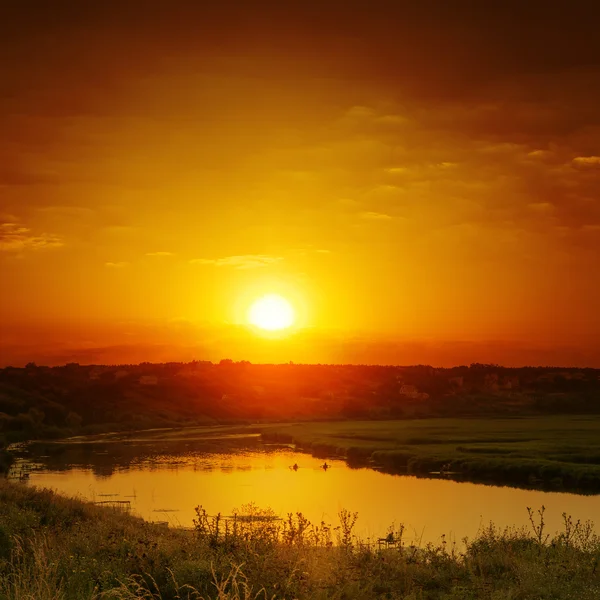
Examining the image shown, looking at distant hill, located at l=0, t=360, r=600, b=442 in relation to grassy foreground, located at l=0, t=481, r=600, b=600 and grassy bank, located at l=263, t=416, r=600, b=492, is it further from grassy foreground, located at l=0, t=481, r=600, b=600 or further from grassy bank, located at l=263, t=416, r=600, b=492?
grassy foreground, located at l=0, t=481, r=600, b=600

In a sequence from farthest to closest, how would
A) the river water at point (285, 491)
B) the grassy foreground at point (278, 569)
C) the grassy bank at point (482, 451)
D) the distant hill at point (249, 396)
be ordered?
the distant hill at point (249, 396) → the grassy bank at point (482, 451) → the river water at point (285, 491) → the grassy foreground at point (278, 569)

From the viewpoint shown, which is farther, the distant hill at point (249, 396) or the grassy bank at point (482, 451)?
the distant hill at point (249, 396)

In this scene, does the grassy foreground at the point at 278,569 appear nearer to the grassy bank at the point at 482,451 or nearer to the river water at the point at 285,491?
the river water at the point at 285,491

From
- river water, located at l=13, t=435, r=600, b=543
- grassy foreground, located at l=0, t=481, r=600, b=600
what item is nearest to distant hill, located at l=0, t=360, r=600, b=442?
river water, located at l=13, t=435, r=600, b=543

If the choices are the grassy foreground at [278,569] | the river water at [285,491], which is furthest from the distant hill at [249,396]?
the grassy foreground at [278,569]

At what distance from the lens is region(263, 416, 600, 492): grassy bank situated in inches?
1828

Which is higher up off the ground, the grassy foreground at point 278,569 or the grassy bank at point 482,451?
the grassy foreground at point 278,569

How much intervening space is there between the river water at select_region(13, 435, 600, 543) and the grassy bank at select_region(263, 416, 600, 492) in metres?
3.97

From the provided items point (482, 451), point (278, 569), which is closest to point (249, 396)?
point (482, 451)

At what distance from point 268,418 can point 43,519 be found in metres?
Result: 105

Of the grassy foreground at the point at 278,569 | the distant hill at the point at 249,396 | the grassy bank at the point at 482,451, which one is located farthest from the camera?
the distant hill at the point at 249,396

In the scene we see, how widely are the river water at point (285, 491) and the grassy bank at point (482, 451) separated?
397 centimetres

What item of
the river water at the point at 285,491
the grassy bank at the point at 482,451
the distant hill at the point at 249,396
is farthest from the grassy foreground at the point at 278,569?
the distant hill at the point at 249,396

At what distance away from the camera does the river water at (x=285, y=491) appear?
3122 cm
